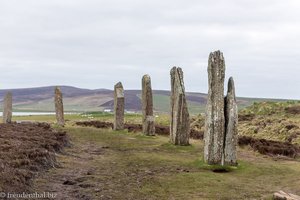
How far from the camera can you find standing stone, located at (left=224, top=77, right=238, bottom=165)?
2095cm

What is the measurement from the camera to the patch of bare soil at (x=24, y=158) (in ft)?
44.9

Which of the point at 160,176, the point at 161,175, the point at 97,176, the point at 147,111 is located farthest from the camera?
the point at 147,111

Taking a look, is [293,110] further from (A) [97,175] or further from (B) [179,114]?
(A) [97,175]

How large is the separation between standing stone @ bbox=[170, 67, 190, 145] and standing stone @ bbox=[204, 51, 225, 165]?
618 centimetres

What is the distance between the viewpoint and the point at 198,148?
1082 inches

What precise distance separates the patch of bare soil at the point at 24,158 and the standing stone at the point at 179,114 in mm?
6520

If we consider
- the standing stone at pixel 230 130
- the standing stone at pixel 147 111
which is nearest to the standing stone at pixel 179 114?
the standing stone at pixel 147 111

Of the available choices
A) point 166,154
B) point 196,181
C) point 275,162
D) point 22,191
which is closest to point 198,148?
point 166,154

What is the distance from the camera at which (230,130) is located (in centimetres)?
2106

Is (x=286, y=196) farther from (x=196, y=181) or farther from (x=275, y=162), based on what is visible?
(x=275, y=162)

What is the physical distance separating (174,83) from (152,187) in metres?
13.8

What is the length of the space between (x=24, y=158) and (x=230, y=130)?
A: 9.18 meters

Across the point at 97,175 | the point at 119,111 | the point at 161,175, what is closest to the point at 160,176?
the point at 161,175

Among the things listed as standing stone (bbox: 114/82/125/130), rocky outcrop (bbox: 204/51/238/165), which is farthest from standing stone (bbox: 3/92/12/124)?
rocky outcrop (bbox: 204/51/238/165)
